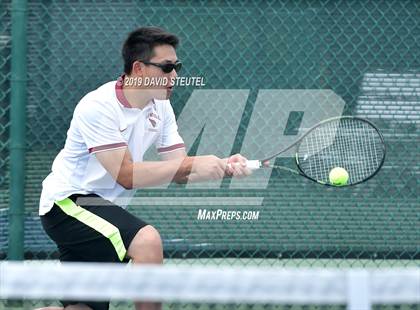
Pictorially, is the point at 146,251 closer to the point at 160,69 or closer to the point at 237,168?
the point at 237,168

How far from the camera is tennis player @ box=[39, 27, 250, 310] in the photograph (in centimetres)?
356

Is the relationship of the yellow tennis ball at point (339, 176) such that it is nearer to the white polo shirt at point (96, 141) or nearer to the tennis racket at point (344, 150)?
the tennis racket at point (344, 150)

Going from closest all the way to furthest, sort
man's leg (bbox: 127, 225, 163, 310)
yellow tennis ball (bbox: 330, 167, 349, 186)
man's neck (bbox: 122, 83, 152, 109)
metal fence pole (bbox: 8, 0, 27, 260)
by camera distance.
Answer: man's leg (bbox: 127, 225, 163, 310), man's neck (bbox: 122, 83, 152, 109), yellow tennis ball (bbox: 330, 167, 349, 186), metal fence pole (bbox: 8, 0, 27, 260)

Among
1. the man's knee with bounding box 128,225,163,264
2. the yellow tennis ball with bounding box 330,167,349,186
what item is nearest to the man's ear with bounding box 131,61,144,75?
the man's knee with bounding box 128,225,163,264

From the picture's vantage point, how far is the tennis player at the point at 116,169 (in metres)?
3.56

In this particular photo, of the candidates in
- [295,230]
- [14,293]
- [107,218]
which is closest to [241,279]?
[14,293]

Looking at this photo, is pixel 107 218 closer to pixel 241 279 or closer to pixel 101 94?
pixel 101 94

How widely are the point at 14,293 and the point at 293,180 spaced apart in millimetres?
2934

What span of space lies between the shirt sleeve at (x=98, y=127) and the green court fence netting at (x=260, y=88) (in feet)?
3.82

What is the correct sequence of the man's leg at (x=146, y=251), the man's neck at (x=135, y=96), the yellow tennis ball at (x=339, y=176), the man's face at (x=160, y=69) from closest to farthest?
1. the man's leg at (x=146, y=251)
2. the man's neck at (x=135, y=96)
3. the man's face at (x=160, y=69)
4. the yellow tennis ball at (x=339, y=176)

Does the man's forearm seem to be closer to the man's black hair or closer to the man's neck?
the man's neck

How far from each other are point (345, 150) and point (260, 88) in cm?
51

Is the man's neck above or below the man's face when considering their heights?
below

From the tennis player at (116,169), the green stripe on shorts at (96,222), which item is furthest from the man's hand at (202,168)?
the green stripe on shorts at (96,222)
